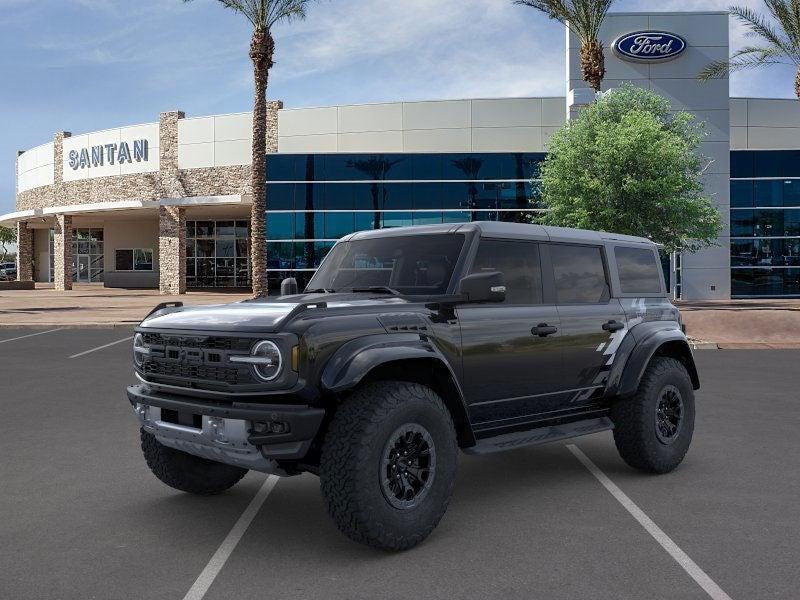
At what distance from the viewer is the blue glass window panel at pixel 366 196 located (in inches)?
1362

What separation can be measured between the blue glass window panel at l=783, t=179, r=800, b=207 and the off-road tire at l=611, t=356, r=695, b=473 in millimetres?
33296

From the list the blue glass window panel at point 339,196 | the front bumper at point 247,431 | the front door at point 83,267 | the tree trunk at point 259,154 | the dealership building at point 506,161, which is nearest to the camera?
the front bumper at point 247,431

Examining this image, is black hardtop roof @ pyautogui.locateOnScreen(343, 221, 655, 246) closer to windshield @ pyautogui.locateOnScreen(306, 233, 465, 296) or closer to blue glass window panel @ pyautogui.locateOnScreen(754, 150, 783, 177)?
windshield @ pyautogui.locateOnScreen(306, 233, 465, 296)

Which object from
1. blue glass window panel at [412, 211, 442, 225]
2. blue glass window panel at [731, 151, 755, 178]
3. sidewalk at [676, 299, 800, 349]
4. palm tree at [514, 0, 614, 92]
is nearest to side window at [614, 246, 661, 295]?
sidewalk at [676, 299, 800, 349]

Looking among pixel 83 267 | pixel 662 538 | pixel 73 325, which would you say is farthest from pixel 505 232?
pixel 83 267

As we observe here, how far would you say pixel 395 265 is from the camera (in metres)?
5.49

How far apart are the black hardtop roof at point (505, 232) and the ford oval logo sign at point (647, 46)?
2972cm

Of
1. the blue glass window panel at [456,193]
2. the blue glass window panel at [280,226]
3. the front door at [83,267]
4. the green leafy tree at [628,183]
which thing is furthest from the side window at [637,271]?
the front door at [83,267]

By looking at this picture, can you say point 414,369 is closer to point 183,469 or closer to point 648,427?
point 183,469

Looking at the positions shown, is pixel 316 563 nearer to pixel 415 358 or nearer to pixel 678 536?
pixel 415 358

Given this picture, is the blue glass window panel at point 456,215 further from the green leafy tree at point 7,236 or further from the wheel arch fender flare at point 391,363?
the green leafy tree at point 7,236

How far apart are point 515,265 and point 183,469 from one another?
2.82 m

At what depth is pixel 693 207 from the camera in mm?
25109

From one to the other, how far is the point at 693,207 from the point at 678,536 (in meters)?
22.6
